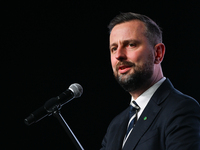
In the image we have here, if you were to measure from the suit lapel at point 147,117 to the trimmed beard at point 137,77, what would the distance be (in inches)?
6.1

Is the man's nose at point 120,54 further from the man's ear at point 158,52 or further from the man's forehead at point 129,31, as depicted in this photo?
the man's ear at point 158,52

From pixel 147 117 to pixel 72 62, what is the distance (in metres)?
2.74

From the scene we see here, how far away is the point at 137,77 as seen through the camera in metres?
2.07

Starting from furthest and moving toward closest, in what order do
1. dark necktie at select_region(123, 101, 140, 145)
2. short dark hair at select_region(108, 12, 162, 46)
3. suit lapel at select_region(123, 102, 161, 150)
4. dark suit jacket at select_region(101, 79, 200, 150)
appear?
short dark hair at select_region(108, 12, 162, 46)
dark necktie at select_region(123, 101, 140, 145)
suit lapel at select_region(123, 102, 161, 150)
dark suit jacket at select_region(101, 79, 200, 150)

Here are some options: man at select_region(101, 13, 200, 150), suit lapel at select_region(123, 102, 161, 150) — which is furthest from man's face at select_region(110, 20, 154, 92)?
suit lapel at select_region(123, 102, 161, 150)

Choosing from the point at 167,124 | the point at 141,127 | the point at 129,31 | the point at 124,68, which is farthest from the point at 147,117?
the point at 129,31

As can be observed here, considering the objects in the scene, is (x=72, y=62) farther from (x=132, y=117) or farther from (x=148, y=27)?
(x=132, y=117)

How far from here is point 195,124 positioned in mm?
1626

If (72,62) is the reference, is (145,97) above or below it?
below

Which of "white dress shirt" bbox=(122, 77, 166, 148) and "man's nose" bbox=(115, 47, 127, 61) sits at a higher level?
"man's nose" bbox=(115, 47, 127, 61)

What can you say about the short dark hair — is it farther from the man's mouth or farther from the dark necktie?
the dark necktie

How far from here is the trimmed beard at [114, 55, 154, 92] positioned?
207 cm

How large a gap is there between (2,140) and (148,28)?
9.75 feet

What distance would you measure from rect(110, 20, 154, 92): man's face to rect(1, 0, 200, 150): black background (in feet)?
6.52
